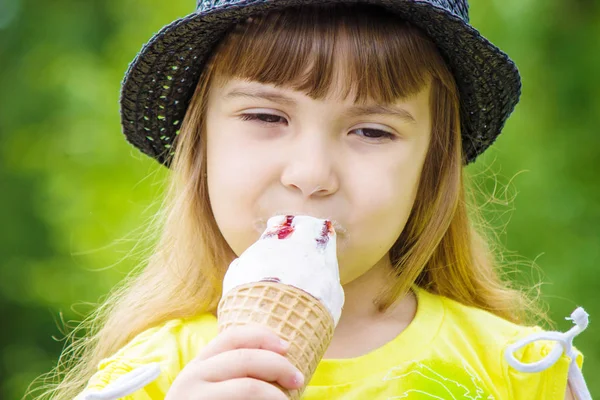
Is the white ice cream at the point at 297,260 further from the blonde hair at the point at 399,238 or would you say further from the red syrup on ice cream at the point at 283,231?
the blonde hair at the point at 399,238

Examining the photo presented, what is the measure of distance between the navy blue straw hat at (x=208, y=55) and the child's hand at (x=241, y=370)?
2.71ft

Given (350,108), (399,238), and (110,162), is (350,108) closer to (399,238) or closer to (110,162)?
(399,238)

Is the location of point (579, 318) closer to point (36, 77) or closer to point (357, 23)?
point (357, 23)

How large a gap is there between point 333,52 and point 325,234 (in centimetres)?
45

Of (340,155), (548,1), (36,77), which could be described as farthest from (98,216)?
(340,155)

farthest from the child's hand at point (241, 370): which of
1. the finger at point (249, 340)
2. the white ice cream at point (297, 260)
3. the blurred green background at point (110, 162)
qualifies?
the blurred green background at point (110, 162)

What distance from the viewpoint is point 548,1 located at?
14.8 ft

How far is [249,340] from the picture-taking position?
5.67 ft

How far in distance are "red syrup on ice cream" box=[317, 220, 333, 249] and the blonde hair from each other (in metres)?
0.32

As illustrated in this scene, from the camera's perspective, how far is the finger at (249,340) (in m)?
1.73

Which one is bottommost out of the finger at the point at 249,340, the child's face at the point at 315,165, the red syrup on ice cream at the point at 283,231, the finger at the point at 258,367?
the finger at the point at 258,367

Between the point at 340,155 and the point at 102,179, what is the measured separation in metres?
3.04

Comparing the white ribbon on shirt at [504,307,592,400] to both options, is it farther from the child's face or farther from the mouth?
the mouth

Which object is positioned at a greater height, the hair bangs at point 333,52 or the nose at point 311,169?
the hair bangs at point 333,52
